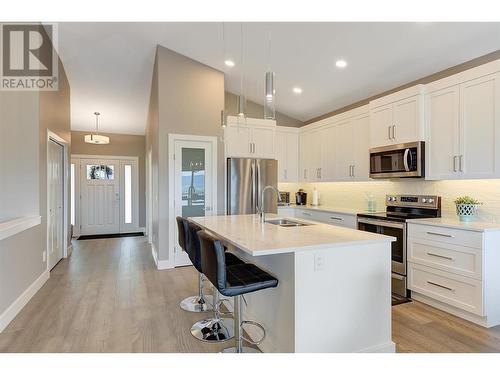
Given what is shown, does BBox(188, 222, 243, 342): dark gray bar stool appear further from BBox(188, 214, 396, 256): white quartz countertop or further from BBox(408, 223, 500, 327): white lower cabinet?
BBox(408, 223, 500, 327): white lower cabinet

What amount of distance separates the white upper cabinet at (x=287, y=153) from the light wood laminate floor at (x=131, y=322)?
8.83ft

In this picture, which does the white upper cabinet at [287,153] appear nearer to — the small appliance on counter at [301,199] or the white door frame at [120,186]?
the small appliance on counter at [301,199]

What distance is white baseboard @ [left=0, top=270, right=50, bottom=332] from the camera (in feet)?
8.85

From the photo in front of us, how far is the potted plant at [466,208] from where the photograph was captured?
3.05 metres

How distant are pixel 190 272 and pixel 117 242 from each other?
10.5 feet

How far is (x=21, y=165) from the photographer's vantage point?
3.55 m

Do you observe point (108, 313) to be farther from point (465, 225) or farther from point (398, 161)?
point (398, 161)

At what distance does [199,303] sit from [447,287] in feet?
8.23

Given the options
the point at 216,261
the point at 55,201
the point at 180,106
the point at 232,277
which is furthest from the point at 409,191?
the point at 55,201

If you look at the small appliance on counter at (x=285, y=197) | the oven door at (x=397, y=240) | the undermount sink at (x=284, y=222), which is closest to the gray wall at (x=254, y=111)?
the small appliance on counter at (x=285, y=197)

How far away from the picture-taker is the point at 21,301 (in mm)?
3105

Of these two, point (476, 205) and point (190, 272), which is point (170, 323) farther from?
point (476, 205)

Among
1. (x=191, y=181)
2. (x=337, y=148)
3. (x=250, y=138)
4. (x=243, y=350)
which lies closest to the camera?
(x=243, y=350)

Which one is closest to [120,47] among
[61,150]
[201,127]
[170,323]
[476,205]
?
[201,127]
